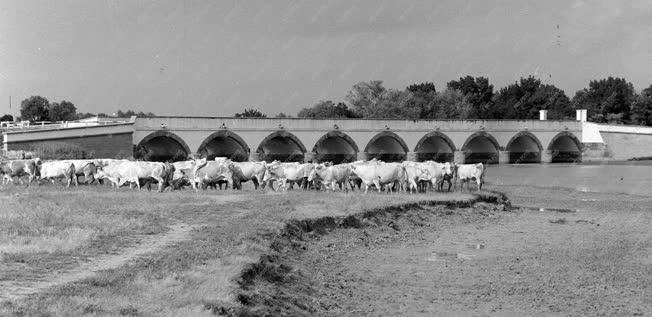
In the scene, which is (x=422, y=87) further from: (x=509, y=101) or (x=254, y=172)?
(x=254, y=172)

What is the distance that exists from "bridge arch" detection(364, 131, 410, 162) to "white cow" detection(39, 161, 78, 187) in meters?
59.9

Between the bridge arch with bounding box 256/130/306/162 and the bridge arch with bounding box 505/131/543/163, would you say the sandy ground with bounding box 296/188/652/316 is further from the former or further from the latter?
the bridge arch with bounding box 505/131/543/163

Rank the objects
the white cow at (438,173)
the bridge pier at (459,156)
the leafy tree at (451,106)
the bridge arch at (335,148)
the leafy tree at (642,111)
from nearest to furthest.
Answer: the white cow at (438,173), the bridge arch at (335,148), the bridge pier at (459,156), the leafy tree at (451,106), the leafy tree at (642,111)

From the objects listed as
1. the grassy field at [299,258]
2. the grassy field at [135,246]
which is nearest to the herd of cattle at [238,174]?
the grassy field at [299,258]

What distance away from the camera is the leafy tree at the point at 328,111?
14650cm

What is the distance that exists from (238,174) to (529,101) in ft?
405

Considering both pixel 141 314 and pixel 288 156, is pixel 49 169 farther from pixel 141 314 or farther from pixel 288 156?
pixel 288 156

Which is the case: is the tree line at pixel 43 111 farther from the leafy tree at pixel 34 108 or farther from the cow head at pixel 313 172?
the cow head at pixel 313 172

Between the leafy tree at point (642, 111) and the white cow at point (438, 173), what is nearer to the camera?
the white cow at point (438, 173)

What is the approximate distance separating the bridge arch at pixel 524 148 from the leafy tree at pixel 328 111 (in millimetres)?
34769

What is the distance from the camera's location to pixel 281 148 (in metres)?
103

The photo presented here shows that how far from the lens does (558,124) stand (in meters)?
116

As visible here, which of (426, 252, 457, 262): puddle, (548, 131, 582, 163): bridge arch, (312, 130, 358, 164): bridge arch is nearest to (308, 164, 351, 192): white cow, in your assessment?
(426, 252, 457, 262): puddle

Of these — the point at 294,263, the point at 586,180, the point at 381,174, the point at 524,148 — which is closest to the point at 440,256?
the point at 294,263
